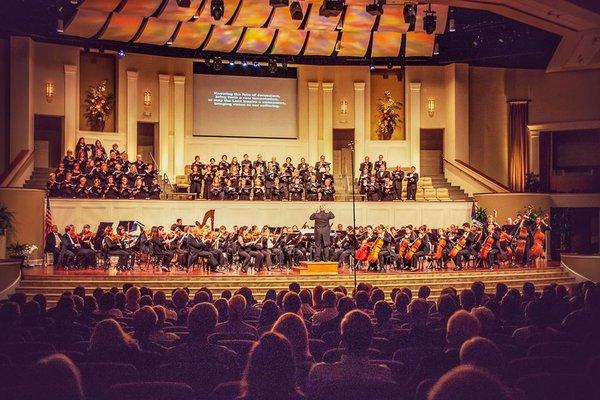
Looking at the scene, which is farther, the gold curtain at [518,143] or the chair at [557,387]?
the gold curtain at [518,143]

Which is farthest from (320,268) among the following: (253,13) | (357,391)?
(357,391)

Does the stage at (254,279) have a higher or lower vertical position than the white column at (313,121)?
lower

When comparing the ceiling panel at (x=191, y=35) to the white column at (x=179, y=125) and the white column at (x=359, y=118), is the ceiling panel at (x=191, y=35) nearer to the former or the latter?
the white column at (x=179, y=125)

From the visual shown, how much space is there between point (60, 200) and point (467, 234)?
34.8 ft

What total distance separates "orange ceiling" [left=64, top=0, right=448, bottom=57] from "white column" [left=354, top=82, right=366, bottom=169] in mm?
1713

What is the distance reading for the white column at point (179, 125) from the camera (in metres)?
25.2

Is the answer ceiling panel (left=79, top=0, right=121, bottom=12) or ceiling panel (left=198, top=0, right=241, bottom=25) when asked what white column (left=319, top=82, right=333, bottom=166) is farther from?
ceiling panel (left=79, top=0, right=121, bottom=12)

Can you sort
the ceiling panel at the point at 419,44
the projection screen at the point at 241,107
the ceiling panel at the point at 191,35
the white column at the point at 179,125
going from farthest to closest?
1. the projection screen at the point at 241,107
2. the white column at the point at 179,125
3. the ceiling panel at the point at 419,44
4. the ceiling panel at the point at 191,35

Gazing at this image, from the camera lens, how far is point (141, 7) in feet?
65.8

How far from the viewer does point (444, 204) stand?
2322cm

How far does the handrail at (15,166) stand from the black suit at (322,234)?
831 cm

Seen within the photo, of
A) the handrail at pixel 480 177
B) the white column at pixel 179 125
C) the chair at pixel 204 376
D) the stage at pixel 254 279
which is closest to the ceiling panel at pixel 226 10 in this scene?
the white column at pixel 179 125

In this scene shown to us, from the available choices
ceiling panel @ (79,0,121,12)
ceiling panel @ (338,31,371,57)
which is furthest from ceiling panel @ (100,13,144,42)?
ceiling panel @ (338,31,371,57)

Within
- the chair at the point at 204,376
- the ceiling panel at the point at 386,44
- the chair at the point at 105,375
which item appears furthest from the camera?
the ceiling panel at the point at 386,44
